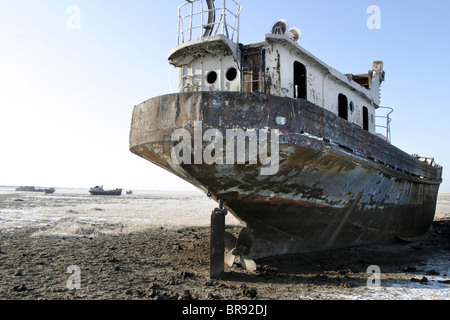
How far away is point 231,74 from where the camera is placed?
6.55m

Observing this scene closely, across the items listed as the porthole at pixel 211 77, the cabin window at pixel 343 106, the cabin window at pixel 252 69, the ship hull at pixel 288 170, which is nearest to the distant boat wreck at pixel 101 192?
the cabin window at pixel 343 106

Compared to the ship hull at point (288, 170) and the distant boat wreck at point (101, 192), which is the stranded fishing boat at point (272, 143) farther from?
the distant boat wreck at point (101, 192)

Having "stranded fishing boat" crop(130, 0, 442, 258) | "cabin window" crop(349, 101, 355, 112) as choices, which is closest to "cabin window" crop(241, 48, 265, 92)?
"stranded fishing boat" crop(130, 0, 442, 258)

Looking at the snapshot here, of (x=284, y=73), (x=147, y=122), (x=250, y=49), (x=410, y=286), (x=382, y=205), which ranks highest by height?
(x=250, y=49)

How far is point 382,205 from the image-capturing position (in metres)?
8.11

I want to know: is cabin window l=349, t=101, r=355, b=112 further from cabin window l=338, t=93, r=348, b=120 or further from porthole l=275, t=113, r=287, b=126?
porthole l=275, t=113, r=287, b=126

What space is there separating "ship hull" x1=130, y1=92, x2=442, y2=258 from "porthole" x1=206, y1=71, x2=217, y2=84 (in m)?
1.64

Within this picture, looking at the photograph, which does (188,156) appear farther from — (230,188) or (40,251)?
(40,251)

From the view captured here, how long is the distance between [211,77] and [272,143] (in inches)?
97.4

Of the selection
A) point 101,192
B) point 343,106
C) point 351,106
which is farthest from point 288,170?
point 101,192

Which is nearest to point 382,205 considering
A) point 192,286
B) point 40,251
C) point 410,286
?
point 410,286

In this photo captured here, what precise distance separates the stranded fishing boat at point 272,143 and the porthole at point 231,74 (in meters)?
0.02

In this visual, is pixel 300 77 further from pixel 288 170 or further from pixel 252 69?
pixel 288 170
